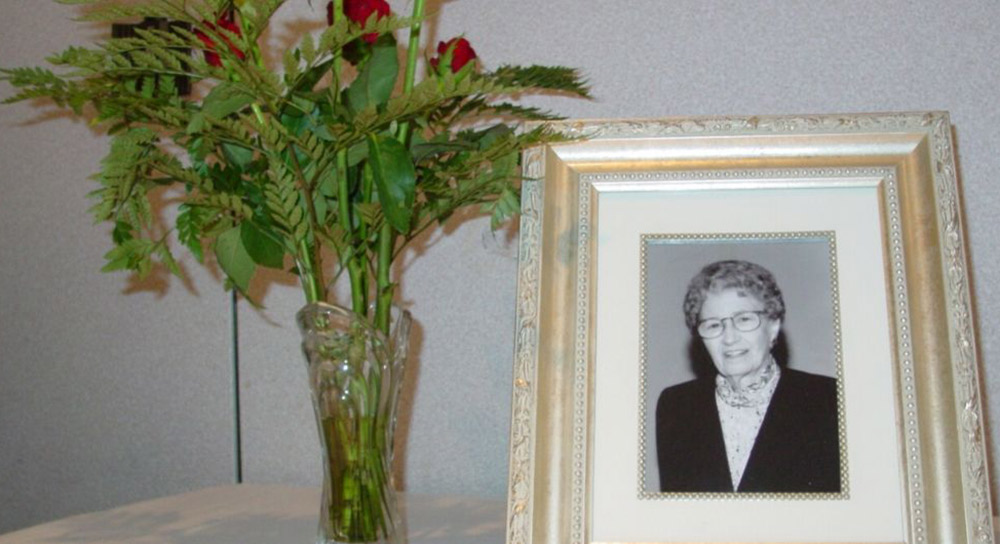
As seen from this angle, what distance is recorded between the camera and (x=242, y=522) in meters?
1.04

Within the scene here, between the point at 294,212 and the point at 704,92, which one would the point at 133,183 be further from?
the point at 704,92

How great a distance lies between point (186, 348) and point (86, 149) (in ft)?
1.06

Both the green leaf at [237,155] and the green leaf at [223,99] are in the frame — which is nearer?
the green leaf at [223,99]

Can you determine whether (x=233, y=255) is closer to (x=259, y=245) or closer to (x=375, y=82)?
(x=259, y=245)

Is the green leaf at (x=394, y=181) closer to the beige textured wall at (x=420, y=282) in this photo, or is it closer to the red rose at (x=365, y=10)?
the red rose at (x=365, y=10)

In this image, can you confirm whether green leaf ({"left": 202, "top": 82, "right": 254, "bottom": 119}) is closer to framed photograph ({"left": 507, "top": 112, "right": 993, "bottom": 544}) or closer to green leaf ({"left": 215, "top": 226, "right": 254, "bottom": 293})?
green leaf ({"left": 215, "top": 226, "right": 254, "bottom": 293})

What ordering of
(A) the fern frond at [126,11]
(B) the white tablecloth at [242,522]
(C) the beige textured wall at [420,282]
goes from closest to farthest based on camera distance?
(A) the fern frond at [126,11], (B) the white tablecloth at [242,522], (C) the beige textured wall at [420,282]

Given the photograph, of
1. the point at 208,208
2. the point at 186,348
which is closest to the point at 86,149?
the point at 186,348

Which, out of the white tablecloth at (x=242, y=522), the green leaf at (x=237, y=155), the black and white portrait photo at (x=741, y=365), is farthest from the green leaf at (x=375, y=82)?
the white tablecloth at (x=242, y=522)

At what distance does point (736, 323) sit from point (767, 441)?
3.7 inches

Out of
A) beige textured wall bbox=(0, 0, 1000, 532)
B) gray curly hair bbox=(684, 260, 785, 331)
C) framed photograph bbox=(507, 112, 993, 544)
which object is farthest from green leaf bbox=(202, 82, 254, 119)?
beige textured wall bbox=(0, 0, 1000, 532)

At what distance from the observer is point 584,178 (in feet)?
2.84

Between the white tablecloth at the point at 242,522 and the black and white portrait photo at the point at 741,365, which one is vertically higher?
the black and white portrait photo at the point at 741,365

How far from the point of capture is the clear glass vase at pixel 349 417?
2.59 ft
